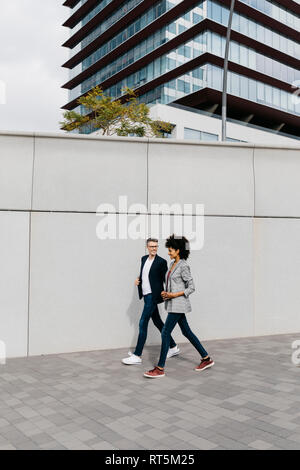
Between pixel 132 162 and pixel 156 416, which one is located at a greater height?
pixel 132 162

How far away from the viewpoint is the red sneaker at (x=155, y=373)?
520cm

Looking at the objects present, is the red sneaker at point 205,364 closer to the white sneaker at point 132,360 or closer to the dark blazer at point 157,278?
the white sneaker at point 132,360

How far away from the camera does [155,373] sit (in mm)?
5223

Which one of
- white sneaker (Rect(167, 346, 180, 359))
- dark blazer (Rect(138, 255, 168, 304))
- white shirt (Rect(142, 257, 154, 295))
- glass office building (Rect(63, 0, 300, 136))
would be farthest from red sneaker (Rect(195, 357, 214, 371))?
glass office building (Rect(63, 0, 300, 136))

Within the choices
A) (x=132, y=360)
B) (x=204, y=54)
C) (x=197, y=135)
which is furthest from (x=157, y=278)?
(x=204, y=54)

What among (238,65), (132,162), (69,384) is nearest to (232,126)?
(238,65)

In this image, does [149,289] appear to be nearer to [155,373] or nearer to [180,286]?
[180,286]

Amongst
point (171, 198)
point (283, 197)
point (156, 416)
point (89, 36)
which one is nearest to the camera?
point (156, 416)

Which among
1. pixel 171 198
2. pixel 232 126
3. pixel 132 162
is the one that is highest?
pixel 232 126

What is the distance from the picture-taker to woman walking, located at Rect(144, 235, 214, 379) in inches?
208

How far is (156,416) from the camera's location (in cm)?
398
